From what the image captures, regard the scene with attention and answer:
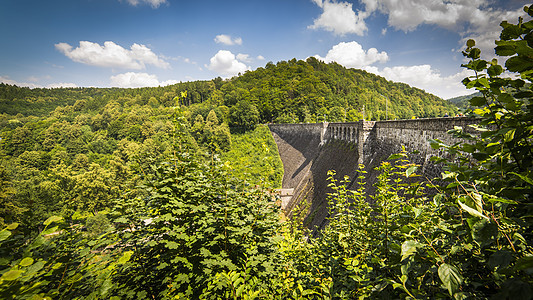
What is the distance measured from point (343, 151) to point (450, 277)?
27.3 meters

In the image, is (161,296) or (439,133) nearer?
(161,296)

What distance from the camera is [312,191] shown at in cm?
2816

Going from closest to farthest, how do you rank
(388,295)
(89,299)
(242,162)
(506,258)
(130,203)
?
(506,258) → (388,295) → (89,299) → (130,203) → (242,162)

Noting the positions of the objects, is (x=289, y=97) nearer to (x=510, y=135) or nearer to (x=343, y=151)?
(x=343, y=151)

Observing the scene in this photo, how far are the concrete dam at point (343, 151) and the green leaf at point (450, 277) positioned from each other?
1644mm

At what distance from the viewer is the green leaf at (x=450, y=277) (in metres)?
1.17

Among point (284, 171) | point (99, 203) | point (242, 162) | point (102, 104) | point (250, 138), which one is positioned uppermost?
point (102, 104)

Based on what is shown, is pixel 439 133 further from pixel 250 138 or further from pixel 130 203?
pixel 250 138

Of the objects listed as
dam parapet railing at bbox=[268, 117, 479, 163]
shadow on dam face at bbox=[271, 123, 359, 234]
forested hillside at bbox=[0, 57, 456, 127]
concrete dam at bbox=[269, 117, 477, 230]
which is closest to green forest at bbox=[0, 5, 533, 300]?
dam parapet railing at bbox=[268, 117, 479, 163]

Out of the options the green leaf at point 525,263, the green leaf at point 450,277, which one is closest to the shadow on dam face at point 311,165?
the green leaf at point 450,277

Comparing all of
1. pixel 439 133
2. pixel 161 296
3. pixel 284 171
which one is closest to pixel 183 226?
pixel 161 296

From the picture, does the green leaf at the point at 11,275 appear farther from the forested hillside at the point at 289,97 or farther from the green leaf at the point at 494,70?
the forested hillside at the point at 289,97

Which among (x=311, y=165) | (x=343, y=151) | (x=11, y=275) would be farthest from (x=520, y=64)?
(x=311, y=165)

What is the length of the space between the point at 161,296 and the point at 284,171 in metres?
44.1
